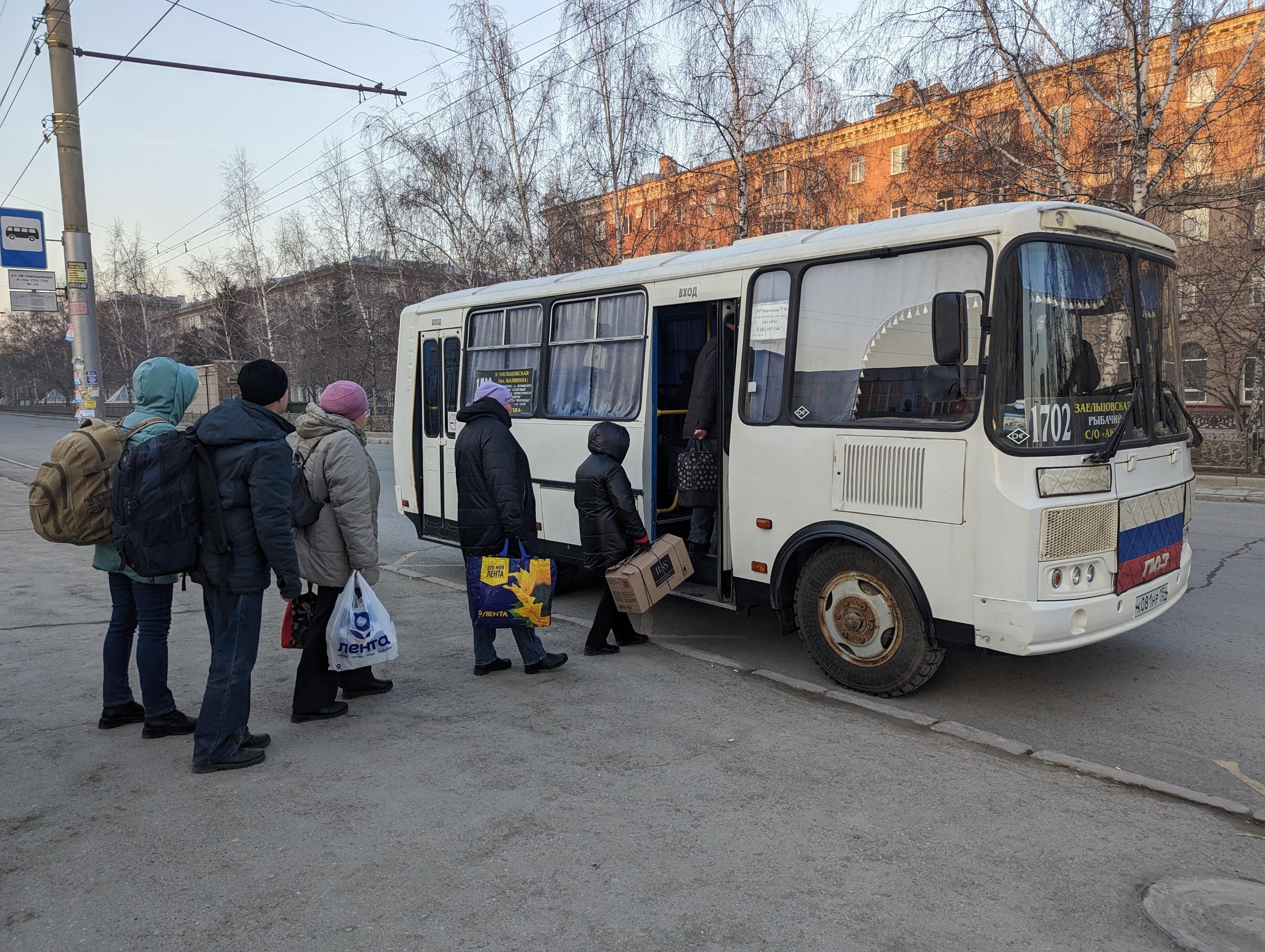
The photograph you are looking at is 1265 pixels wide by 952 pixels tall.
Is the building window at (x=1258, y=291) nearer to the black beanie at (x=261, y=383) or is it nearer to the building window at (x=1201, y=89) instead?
the building window at (x=1201, y=89)

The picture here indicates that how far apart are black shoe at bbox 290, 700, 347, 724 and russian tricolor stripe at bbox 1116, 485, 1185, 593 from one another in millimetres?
4513

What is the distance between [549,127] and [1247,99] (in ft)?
54.4

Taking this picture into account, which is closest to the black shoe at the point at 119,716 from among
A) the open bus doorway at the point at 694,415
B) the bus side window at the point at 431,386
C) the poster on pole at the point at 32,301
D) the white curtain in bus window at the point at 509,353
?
the open bus doorway at the point at 694,415

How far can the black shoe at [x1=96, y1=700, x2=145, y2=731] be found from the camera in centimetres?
508

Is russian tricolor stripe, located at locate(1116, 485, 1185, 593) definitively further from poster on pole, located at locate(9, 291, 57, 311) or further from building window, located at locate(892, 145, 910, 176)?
building window, located at locate(892, 145, 910, 176)

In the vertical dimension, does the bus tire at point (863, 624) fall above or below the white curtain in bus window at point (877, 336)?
below

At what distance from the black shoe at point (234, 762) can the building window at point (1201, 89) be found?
55.1ft

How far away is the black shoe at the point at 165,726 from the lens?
4898 millimetres

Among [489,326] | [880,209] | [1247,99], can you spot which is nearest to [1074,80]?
[1247,99]

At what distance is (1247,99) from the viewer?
48.6 feet

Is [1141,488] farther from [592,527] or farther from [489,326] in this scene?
[489,326]

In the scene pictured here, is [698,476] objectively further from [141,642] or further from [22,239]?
[22,239]

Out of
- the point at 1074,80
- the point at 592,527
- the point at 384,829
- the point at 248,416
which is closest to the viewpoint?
the point at 384,829

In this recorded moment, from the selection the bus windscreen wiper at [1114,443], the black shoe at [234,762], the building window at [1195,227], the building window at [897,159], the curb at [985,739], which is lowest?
the curb at [985,739]
